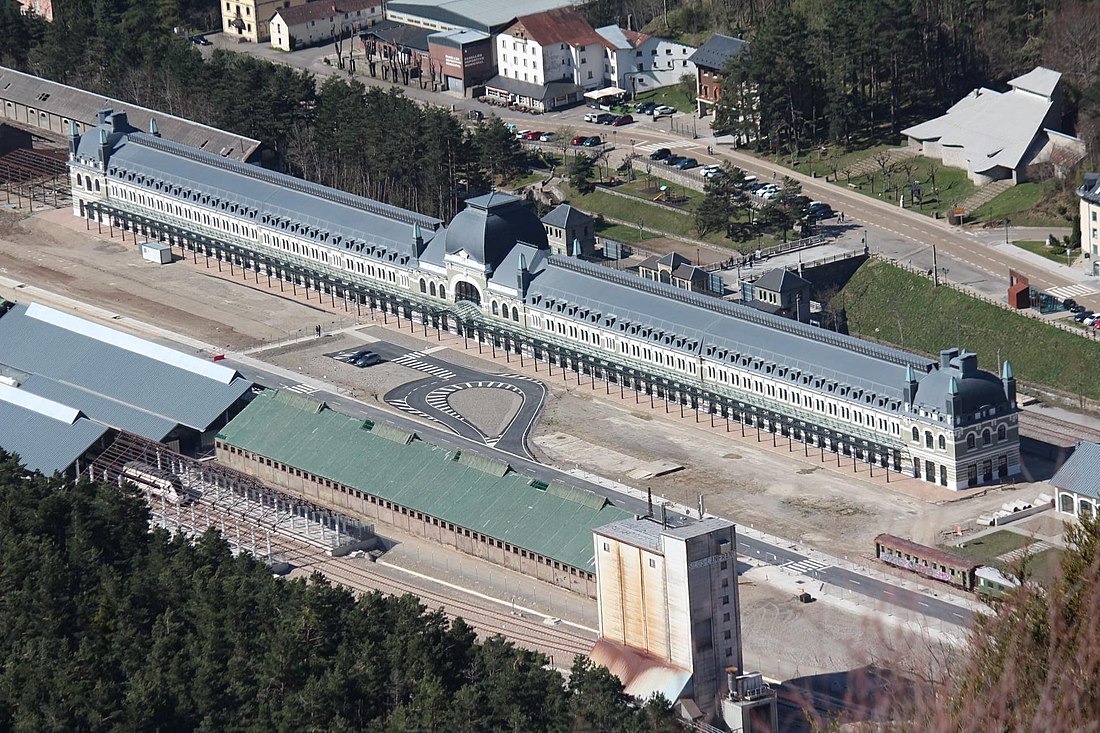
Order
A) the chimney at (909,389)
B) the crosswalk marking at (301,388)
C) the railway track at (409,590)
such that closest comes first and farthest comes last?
the railway track at (409,590), the chimney at (909,389), the crosswalk marking at (301,388)

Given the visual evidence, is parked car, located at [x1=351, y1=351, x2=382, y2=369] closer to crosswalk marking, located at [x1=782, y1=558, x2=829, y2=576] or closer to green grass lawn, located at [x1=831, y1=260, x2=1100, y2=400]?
green grass lawn, located at [x1=831, y1=260, x2=1100, y2=400]

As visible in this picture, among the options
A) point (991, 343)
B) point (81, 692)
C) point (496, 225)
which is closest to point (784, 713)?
point (81, 692)

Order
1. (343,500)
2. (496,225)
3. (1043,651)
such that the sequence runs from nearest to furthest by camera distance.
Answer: (1043,651), (343,500), (496,225)

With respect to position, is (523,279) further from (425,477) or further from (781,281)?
(425,477)

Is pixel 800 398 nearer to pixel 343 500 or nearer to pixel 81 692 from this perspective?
pixel 343 500

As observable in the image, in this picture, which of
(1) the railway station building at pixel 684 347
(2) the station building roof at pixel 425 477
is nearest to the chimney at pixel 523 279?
(1) the railway station building at pixel 684 347

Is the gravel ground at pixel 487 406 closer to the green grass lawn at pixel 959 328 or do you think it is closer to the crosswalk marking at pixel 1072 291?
the green grass lawn at pixel 959 328

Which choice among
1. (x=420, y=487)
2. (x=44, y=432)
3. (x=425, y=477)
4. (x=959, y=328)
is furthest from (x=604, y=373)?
(x=44, y=432)
